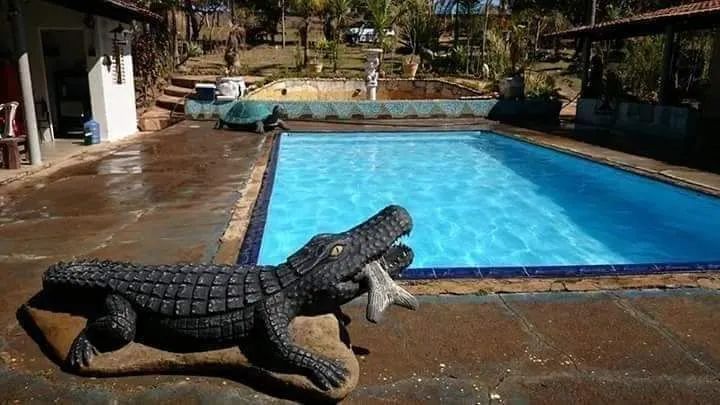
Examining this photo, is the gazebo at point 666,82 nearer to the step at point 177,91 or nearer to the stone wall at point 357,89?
the stone wall at point 357,89

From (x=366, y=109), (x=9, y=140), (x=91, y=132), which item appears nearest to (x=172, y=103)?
(x=366, y=109)

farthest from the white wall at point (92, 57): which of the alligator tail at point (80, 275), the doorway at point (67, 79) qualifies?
the alligator tail at point (80, 275)

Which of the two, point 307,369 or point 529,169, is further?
point 529,169

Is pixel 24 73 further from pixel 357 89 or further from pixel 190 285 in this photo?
pixel 357 89

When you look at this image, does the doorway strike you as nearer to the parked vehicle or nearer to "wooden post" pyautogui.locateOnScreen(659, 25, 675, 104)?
"wooden post" pyautogui.locateOnScreen(659, 25, 675, 104)

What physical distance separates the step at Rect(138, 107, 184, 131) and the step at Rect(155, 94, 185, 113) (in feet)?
0.75

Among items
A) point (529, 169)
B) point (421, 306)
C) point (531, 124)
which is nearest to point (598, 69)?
point (531, 124)

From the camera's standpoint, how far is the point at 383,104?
1786 cm

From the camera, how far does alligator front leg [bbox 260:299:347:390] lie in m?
2.78

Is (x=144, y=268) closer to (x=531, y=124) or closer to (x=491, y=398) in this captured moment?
(x=491, y=398)

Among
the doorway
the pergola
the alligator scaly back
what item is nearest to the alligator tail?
the alligator scaly back

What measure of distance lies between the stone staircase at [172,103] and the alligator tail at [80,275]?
39.9 ft

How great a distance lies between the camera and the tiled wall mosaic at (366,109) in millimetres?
16781

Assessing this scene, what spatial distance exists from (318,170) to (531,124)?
329 inches
